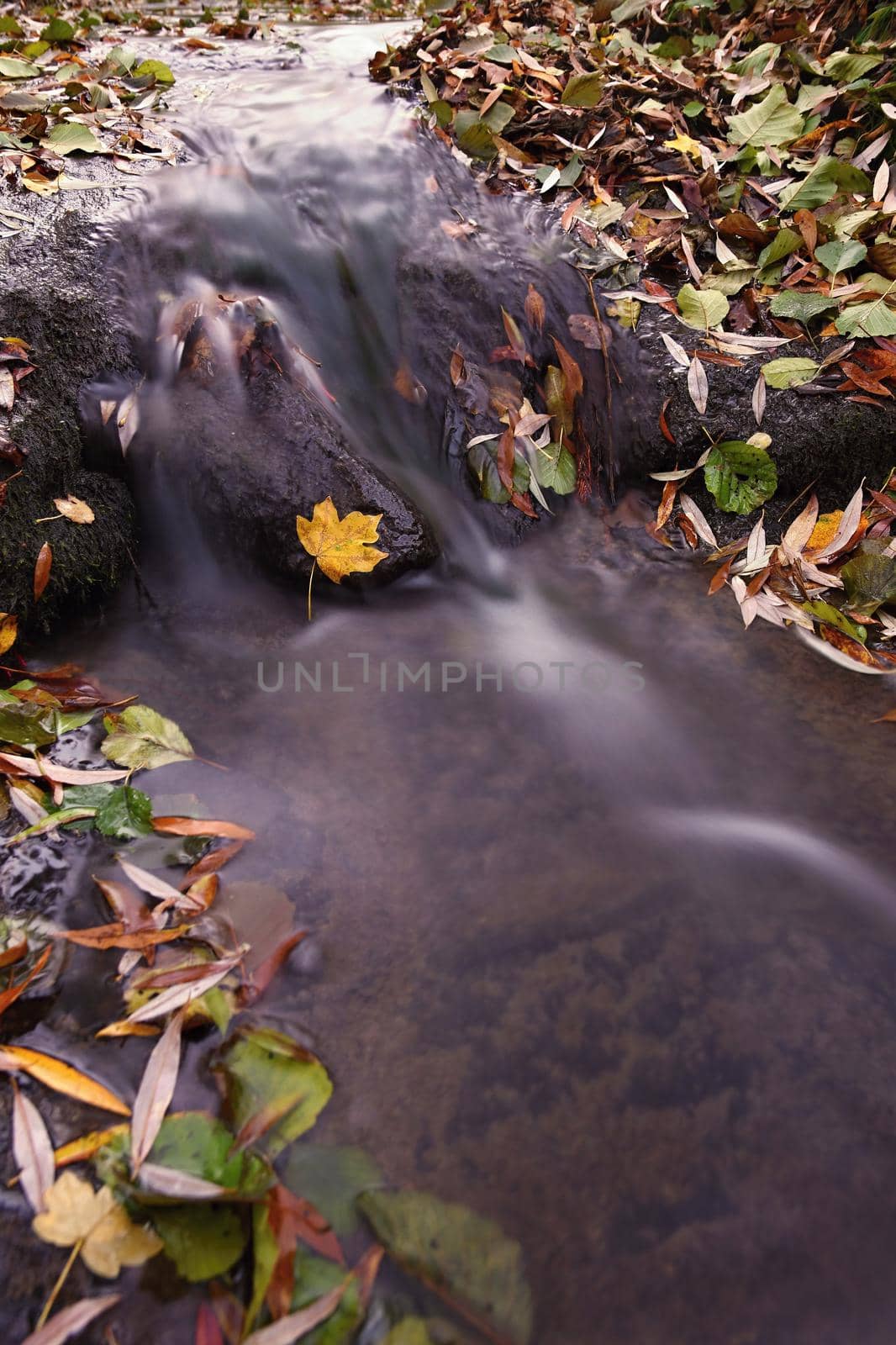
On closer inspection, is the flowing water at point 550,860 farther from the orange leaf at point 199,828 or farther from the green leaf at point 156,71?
the green leaf at point 156,71

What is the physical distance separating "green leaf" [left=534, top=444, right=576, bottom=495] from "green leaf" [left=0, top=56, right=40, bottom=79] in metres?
3.51

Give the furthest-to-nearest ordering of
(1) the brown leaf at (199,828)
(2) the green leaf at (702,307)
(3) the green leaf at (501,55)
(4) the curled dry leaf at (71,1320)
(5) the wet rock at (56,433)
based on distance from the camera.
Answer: (3) the green leaf at (501,55) → (2) the green leaf at (702,307) → (5) the wet rock at (56,433) → (1) the brown leaf at (199,828) → (4) the curled dry leaf at (71,1320)

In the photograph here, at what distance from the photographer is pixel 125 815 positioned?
2018 mm

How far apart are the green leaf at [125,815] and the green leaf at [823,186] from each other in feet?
12.0

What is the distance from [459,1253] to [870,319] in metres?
3.38

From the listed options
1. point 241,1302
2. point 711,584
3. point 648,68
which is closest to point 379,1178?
point 241,1302

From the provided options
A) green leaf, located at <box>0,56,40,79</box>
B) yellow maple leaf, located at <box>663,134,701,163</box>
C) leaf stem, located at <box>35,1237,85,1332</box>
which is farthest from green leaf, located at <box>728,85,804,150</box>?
leaf stem, located at <box>35,1237,85,1332</box>

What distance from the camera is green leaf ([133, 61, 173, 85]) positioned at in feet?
14.8

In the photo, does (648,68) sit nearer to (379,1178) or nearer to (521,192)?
(521,192)

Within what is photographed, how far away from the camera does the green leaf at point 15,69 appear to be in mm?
4105

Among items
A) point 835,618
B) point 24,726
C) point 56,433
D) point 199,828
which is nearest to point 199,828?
point 199,828

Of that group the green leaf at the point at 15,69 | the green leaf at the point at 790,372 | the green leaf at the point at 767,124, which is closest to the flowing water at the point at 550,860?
the green leaf at the point at 790,372

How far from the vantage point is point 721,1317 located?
137 cm

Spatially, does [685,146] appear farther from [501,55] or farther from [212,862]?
[212,862]
